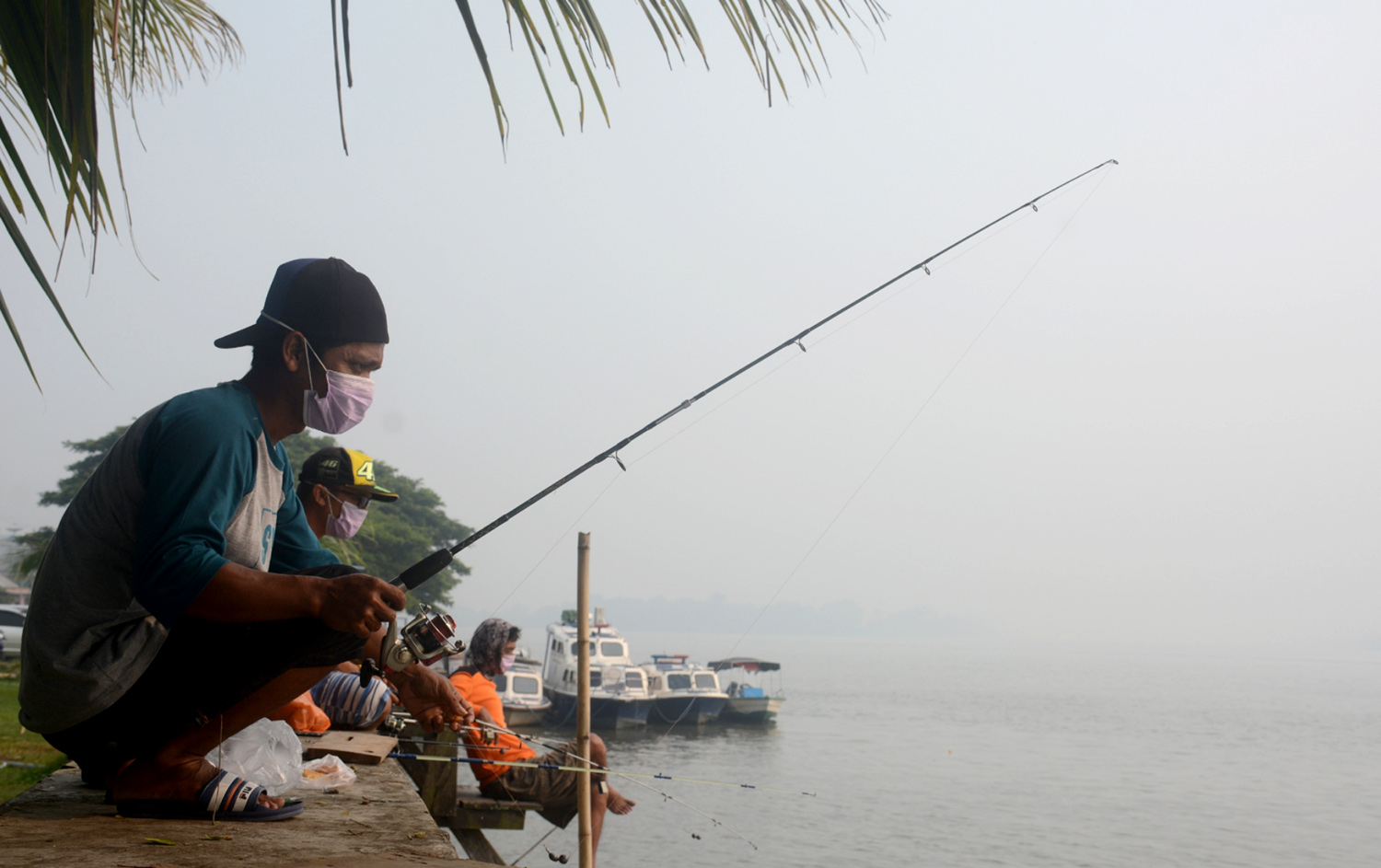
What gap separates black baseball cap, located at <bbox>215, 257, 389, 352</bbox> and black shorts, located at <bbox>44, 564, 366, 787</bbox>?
0.63 m

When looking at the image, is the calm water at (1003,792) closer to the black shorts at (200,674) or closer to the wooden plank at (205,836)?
the wooden plank at (205,836)

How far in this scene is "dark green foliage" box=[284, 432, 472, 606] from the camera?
140ft

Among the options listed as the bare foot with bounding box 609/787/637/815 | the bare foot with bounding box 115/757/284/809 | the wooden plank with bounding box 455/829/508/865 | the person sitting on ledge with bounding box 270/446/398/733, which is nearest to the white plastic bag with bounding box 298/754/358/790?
the bare foot with bounding box 115/757/284/809

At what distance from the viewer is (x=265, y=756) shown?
290cm

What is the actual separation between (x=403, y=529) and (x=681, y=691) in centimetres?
1404

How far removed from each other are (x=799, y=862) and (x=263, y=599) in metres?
26.4

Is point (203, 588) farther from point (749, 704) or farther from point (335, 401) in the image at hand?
point (749, 704)

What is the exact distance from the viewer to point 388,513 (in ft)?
153

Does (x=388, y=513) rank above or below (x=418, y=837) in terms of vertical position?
above

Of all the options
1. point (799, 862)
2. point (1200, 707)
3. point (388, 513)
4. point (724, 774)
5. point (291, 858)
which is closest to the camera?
point (291, 858)

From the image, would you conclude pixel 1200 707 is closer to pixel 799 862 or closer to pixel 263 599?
pixel 799 862

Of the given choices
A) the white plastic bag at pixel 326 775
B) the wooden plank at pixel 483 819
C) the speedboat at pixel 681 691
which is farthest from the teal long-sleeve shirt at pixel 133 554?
the speedboat at pixel 681 691

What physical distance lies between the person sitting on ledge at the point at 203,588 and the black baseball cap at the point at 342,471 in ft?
6.98

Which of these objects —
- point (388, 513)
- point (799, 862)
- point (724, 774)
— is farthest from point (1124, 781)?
point (388, 513)
